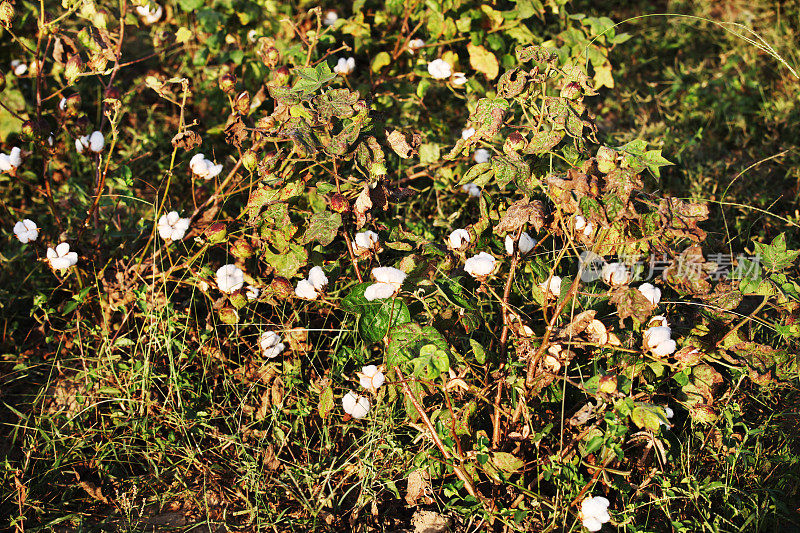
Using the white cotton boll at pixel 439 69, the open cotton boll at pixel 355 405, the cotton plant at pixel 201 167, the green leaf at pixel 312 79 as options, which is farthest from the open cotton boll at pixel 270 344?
the white cotton boll at pixel 439 69

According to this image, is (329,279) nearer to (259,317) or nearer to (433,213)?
(259,317)

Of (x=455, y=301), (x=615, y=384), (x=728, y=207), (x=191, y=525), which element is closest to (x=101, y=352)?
(x=191, y=525)

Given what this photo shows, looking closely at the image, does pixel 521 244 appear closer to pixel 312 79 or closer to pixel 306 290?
pixel 306 290

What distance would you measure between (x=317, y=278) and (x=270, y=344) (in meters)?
0.25

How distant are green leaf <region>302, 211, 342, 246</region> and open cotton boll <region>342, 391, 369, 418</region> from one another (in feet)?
1.28

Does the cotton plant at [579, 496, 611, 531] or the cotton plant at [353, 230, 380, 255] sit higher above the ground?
the cotton plant at [353, 230, 380, 255]

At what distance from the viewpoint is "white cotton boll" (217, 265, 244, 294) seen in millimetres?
1725

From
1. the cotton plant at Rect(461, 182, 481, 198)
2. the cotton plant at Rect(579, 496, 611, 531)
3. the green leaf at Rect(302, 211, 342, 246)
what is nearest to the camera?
Answer: the cotton plant at Rect(579, 496, 611, 531)

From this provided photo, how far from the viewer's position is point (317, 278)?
1641mm

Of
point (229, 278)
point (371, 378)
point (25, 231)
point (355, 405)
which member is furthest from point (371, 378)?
point (25, 231)

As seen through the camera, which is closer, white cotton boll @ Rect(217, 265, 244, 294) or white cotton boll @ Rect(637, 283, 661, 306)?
white cotton boll @ Rect(637, 283, 661, 306)

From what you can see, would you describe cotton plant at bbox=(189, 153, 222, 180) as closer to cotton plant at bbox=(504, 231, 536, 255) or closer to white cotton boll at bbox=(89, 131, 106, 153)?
white cotton boll at bbox=(89, 131, 106, 153)

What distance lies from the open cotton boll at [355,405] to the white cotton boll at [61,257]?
84 cm

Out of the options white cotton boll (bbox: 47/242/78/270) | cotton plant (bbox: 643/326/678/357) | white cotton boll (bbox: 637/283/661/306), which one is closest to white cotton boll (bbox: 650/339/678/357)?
cotton plant (bbox: 643/326/678/357)
